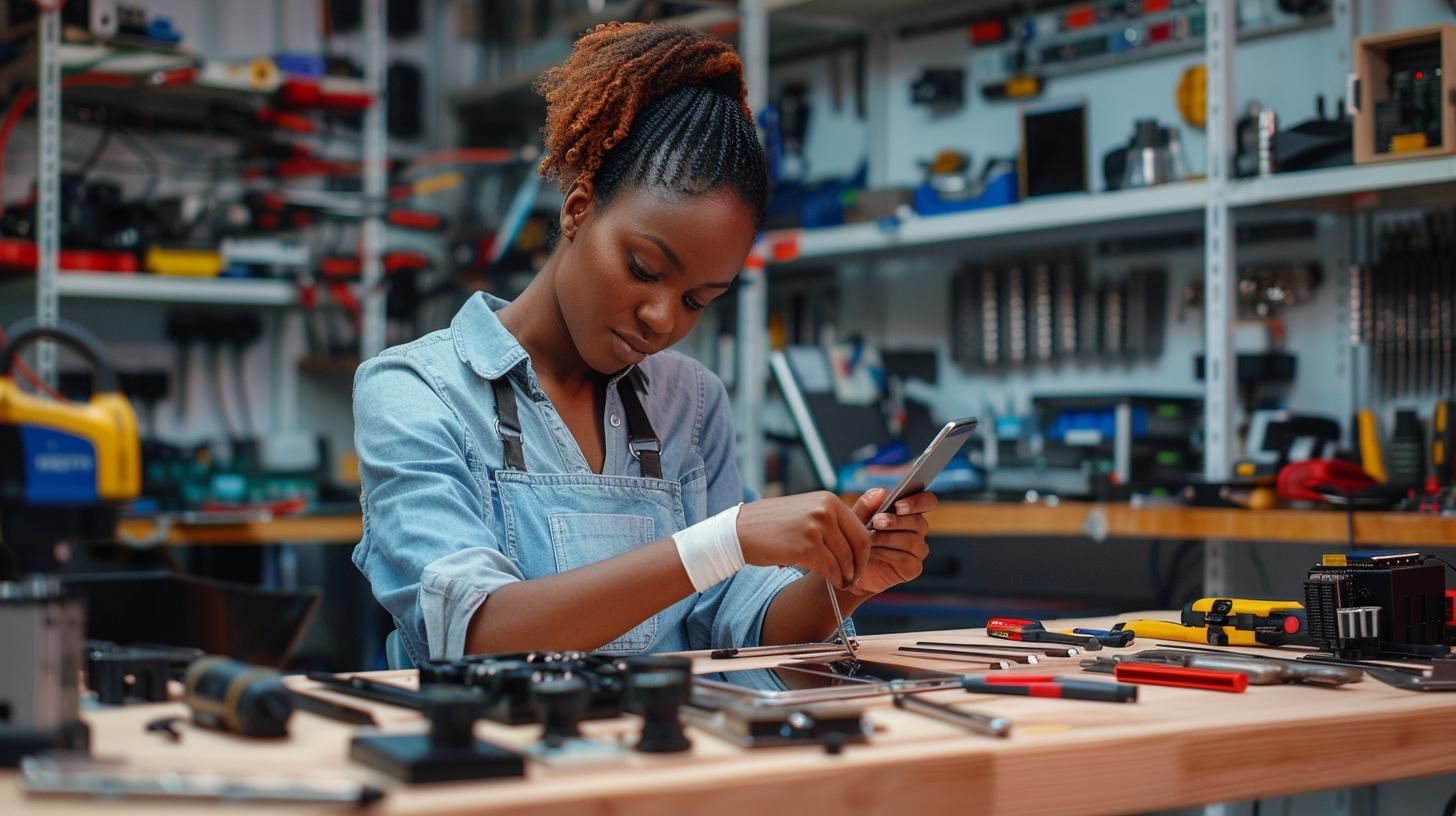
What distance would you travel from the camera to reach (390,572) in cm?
142

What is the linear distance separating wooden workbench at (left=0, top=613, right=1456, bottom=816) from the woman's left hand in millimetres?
378

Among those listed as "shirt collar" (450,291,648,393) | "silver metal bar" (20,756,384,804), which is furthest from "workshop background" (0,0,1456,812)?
"silver metal bar" (20,756,384,804)

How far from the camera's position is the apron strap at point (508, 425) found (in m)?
1.56

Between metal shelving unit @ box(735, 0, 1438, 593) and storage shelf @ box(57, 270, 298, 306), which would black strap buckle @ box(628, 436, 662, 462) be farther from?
storage shelf @ box(57, 270, 298, 306)

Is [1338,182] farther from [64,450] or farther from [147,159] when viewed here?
[147,159]

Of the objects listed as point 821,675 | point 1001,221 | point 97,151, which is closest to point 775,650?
Answer: point 821,675

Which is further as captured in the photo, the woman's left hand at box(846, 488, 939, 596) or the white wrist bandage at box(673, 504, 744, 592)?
the woman's left hand at box(846, 488, 939, 596)

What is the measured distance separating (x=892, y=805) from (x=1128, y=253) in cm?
279

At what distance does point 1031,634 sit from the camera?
4.90ft

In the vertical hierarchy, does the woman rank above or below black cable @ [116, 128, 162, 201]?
below

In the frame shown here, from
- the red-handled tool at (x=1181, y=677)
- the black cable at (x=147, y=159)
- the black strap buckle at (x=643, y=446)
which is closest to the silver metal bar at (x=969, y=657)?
the red-handled tool at (x=1181, y=677)

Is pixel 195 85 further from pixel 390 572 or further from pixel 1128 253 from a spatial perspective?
pixel 390 572

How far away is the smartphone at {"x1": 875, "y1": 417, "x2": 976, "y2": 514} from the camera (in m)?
1.36

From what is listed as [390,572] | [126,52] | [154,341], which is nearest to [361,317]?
[154,341]
